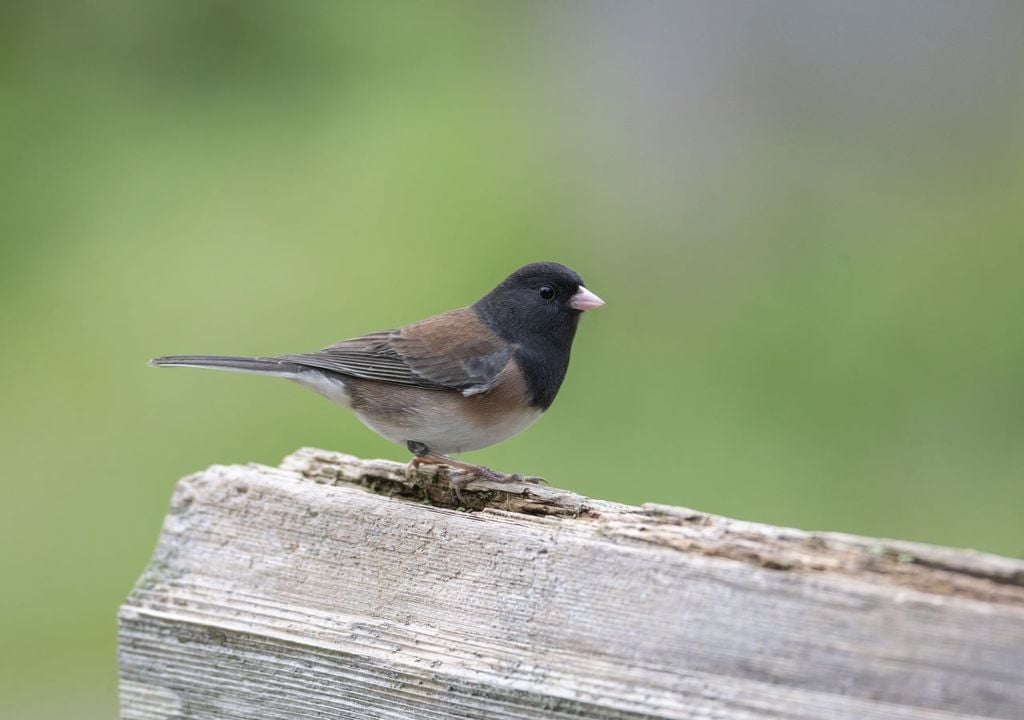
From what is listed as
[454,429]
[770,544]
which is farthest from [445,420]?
[770,544]

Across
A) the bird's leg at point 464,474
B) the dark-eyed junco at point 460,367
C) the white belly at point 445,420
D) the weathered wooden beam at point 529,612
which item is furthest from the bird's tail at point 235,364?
the weathered wooden beam at point 529,612

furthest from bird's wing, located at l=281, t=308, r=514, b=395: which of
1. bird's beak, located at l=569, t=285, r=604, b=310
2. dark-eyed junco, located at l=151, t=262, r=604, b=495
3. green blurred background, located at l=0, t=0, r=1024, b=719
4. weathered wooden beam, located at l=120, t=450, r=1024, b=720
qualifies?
green blurred background, located at l=0, t=0, r=1024, b=719

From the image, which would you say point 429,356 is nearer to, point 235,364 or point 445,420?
point 445,420

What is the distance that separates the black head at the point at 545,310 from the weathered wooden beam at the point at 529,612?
2.80 ft

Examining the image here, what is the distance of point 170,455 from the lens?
4.31 m

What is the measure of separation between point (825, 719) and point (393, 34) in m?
4.73

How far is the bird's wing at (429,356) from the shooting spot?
2.97 m

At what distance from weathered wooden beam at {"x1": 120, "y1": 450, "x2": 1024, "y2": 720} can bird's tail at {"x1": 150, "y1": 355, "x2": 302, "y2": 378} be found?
663 mm

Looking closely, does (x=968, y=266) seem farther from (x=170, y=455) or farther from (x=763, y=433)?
(x=170, y=455)

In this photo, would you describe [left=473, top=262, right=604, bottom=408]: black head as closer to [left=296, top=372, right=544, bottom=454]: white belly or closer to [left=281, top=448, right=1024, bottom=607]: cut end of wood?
[left=296, top=372, right=544, bottom=454]: white belly

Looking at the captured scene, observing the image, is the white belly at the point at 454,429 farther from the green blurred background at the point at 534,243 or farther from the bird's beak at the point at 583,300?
the green blurred background at the point at 534,243

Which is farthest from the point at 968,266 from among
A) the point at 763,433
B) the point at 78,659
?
the point at 78,659

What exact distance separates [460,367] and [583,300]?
1.23ft

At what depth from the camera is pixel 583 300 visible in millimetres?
3053
